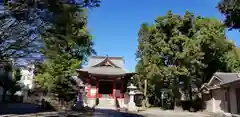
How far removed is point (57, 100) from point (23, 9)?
17.4 meters

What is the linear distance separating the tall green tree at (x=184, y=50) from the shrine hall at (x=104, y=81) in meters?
4.21

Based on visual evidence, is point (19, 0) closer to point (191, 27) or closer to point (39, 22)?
point (39, 22)

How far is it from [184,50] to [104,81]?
12231 mm

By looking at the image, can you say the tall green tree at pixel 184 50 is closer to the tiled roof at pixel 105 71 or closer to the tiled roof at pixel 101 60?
the tiled roof at pixel 105 71

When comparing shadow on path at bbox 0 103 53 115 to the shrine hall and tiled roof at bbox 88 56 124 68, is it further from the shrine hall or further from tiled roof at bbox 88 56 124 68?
tiled roof at bbox 88 56 124 68

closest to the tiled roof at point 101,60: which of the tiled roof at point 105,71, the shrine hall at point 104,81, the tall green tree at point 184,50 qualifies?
the shrine hall at point 104,81

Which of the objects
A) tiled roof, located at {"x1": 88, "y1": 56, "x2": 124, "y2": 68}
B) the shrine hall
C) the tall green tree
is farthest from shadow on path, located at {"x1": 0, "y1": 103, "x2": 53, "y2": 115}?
the tall green tree

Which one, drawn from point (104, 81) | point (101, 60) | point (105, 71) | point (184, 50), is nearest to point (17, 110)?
point (105, 71)

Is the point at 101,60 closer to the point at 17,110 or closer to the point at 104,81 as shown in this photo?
the point at 104,81

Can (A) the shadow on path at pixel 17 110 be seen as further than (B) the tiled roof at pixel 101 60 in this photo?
No

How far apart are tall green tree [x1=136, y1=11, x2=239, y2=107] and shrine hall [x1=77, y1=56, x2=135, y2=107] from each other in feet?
13.8

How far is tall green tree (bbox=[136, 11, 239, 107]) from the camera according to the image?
1134 inches

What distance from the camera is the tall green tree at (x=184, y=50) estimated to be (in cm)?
2881

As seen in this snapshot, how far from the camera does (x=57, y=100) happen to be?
27.2 m
